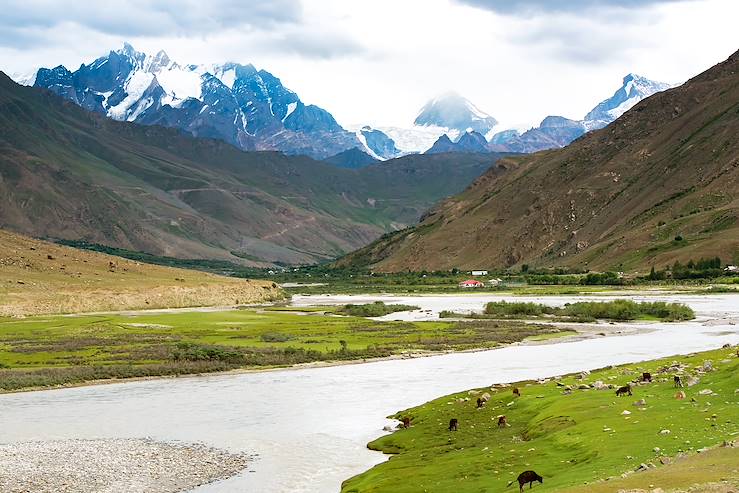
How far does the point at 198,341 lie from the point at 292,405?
125ft

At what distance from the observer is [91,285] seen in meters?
152

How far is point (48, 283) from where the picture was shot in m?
146

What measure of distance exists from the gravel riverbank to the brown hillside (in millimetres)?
91655

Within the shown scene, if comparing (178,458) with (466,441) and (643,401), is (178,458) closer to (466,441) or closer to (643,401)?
(466,441)

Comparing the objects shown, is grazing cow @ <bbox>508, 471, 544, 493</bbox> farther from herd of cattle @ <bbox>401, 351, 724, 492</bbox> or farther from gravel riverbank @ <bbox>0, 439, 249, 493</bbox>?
gravel riverbank @ <bbox>0, 439, 249, 493</bbox>

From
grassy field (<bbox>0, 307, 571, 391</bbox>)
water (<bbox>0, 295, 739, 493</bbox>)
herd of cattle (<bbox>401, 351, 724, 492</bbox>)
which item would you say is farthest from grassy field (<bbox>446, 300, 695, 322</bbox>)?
herd of cattle (<bbox>401, 351, 724, 492</bbox>)

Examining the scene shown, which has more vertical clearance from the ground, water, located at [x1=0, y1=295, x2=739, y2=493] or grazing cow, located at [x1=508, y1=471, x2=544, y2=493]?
grazing cow, located at [x1=508, y1=471, x2=544, y2=493]

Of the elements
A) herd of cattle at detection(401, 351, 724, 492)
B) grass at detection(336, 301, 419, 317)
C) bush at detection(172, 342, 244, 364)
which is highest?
herd of cattle at detection(401, 351, 724, 492)

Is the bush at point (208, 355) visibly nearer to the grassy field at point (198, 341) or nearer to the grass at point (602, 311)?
the grassy field at point (198, 341)

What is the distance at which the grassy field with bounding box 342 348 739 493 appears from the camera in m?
28.2

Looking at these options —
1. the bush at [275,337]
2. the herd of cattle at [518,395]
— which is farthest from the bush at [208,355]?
the herd of cattle at [518,395]

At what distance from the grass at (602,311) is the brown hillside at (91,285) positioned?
55.2 m

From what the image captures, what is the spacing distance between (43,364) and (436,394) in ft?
116

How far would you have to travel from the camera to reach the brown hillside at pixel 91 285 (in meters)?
138
